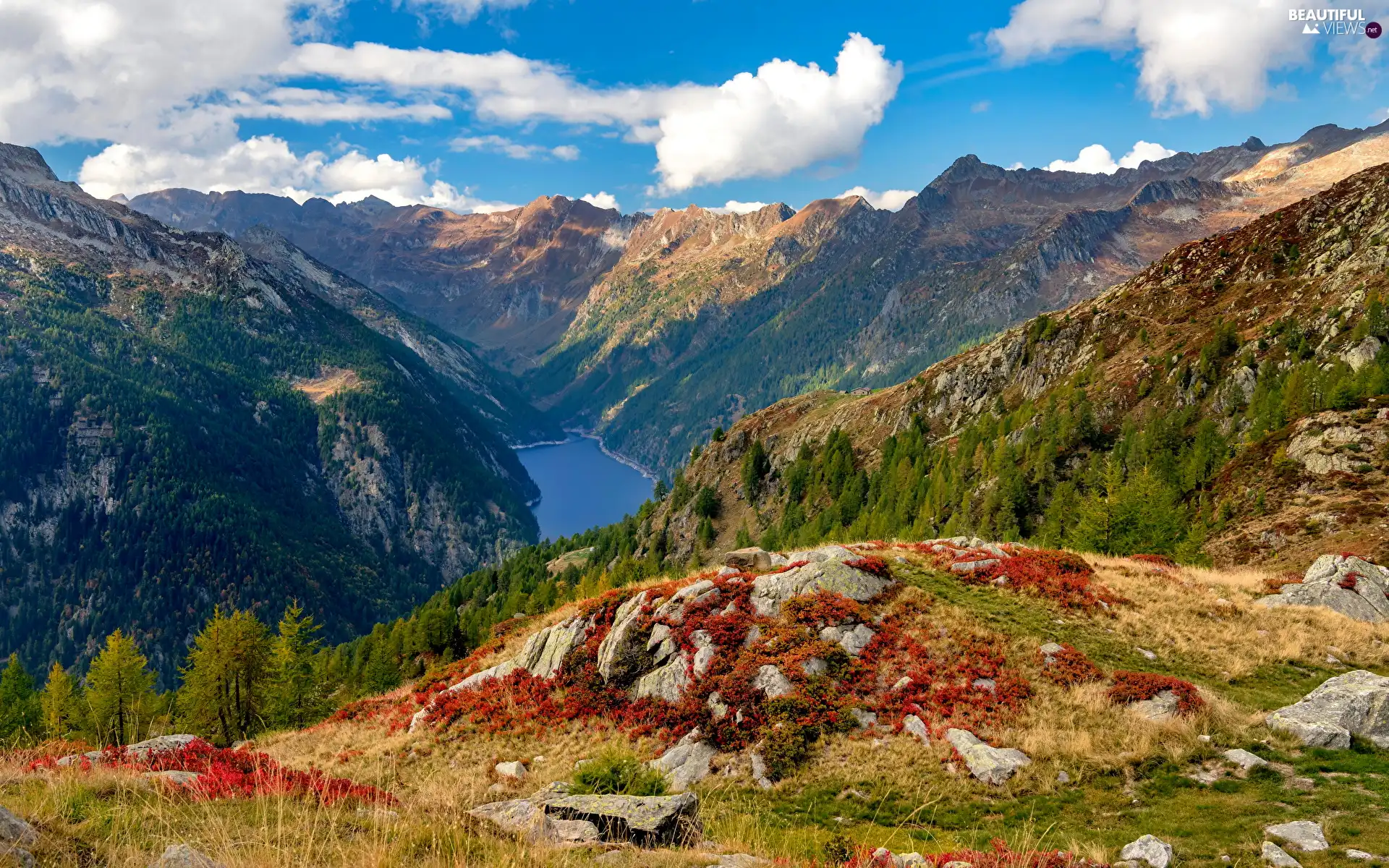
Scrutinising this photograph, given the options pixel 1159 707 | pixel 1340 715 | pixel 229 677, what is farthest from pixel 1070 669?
pixel 229 677

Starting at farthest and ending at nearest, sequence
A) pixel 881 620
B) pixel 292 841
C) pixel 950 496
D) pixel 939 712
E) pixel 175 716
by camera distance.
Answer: pixel 950 496 → pixel 175 716 → pixel 881 620 → pixel 939 712 → pixel 292 841

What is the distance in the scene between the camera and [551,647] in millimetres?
30500

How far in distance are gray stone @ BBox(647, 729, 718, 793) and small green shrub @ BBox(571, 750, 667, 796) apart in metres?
2.54

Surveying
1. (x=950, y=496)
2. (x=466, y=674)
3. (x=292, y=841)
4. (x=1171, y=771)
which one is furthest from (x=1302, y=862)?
(x=950, y=496)

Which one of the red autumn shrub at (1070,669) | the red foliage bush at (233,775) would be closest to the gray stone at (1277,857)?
the red autumn shrub at (1070,669)

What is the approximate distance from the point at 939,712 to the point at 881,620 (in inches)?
218

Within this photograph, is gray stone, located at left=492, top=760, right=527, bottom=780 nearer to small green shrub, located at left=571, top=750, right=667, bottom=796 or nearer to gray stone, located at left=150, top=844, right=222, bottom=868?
small green shrub, located at left=571, top=750, right=667, bottom=796

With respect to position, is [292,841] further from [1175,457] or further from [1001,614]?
[1175,457]

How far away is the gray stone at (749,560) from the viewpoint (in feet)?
110

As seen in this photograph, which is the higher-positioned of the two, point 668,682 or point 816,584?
point 816,584

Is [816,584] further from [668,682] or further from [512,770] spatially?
[512,770]

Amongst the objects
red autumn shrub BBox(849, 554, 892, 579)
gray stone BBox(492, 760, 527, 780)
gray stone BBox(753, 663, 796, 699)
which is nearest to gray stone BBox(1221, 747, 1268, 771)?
gray stone BBox(753, 663, 796, 699)

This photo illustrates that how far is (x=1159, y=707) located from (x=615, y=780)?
14.9 metres

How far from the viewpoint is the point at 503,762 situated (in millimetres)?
23375
